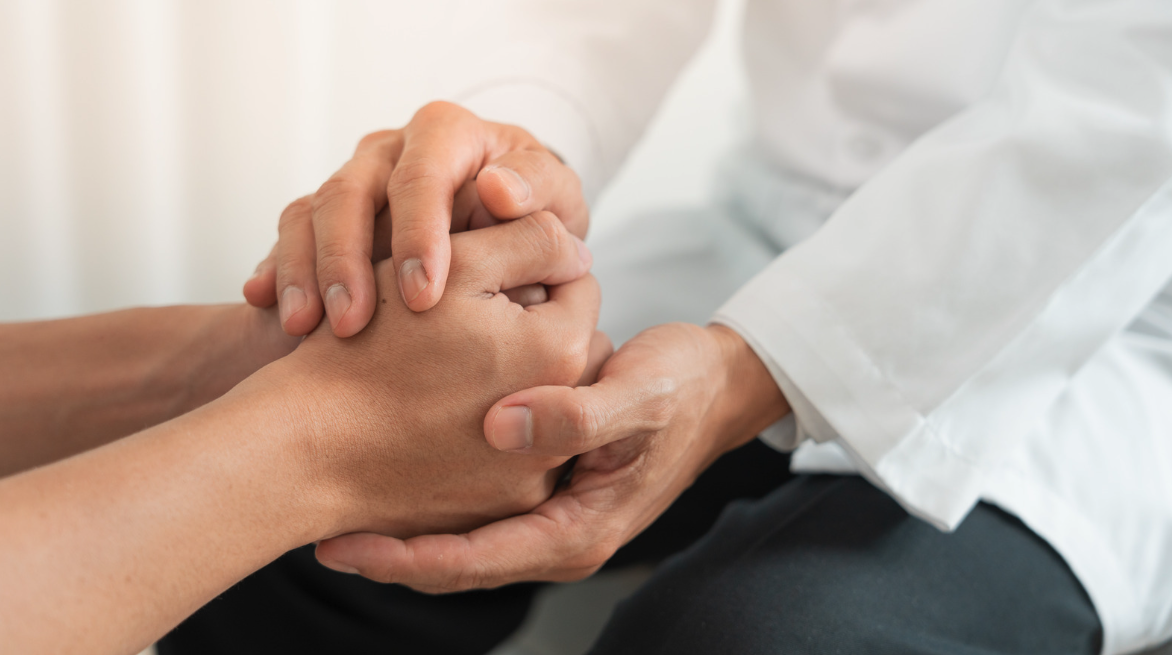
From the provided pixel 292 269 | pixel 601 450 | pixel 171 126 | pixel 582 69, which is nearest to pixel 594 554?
pixel 601 450

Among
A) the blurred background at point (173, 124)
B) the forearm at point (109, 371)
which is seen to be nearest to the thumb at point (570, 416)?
the forearm at point (109, 371)

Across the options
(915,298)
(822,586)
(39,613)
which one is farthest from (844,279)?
(39,613)

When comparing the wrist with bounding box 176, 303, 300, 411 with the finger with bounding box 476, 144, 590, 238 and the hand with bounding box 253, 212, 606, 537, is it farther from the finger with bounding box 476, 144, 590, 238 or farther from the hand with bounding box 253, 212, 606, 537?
the finger with bounding box 476, 144, 590, 238

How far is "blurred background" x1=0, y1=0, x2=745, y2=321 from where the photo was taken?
1021 millimetres

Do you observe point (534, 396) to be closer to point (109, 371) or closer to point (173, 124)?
point (109, 371)

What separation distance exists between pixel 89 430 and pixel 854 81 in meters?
0.79

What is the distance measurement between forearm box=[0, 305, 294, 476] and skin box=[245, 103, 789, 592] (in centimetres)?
5

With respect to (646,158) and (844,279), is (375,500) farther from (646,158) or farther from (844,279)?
(646,158)

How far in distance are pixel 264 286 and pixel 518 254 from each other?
20 cm

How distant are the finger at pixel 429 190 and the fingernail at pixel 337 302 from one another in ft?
0.13

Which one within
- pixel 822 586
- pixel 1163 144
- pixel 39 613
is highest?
pixel 1163 144

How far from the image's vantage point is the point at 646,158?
1.48 meters

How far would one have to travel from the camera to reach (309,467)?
477mm

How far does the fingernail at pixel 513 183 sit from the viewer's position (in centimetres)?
54
